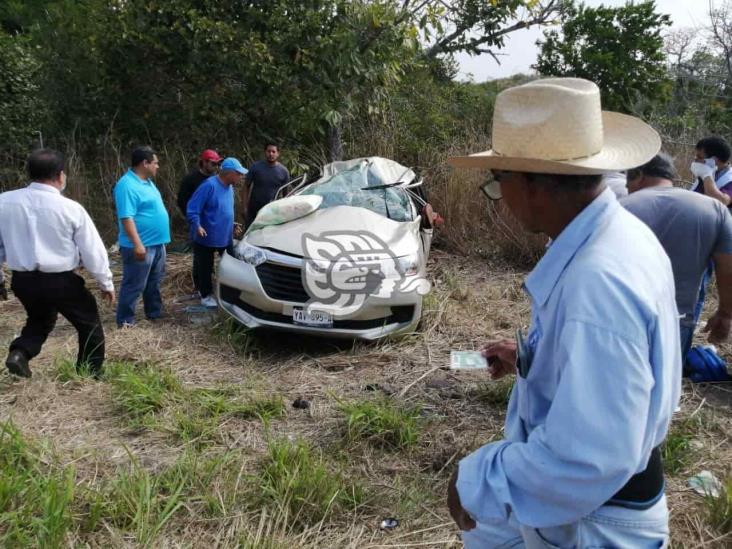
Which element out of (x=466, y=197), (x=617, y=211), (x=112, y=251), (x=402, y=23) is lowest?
(x=112, y=251)

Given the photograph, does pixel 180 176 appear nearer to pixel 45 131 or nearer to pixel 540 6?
pixel 45 131

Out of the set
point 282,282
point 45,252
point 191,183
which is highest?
point 45,252

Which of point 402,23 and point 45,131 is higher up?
point 402,23

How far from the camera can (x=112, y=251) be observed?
321 inches

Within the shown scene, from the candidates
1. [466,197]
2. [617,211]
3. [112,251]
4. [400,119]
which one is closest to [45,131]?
[112,251]

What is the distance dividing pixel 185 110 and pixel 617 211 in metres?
9.03

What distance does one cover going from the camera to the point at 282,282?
465 centimetres

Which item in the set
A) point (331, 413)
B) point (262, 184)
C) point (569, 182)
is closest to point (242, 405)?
point (331, 413)

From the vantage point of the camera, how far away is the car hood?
4844 mm

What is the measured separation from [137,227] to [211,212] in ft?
3.30

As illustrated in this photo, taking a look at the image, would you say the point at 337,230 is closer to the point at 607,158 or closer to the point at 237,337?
the point at 237,337

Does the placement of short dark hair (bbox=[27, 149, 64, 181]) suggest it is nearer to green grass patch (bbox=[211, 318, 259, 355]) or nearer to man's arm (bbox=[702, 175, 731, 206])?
green grass patch (bbox=[211, 318, 259, 355])

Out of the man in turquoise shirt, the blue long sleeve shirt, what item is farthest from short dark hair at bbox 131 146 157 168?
the blue long sleeve shirt

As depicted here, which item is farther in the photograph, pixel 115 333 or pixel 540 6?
pixel 540 6
